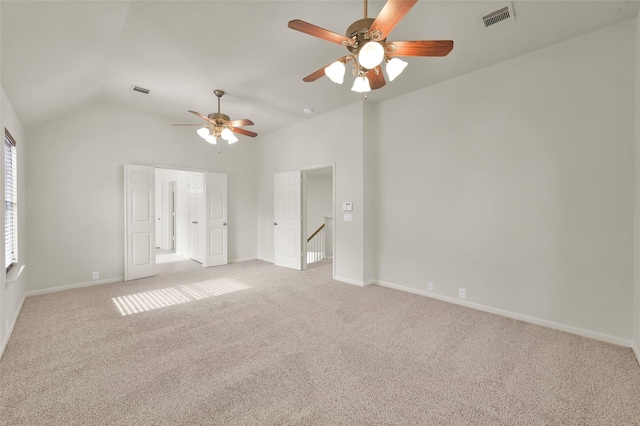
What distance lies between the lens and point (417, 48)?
2.02 meters

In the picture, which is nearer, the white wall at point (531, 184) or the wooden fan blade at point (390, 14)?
the wooden fan blade at point (390, 14)

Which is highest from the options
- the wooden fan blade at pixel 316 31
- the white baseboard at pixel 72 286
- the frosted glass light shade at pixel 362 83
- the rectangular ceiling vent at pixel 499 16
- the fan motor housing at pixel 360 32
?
the rectangular ceiling vent at pixel 499 16

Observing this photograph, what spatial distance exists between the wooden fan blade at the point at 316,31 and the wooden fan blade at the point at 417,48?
0.31m

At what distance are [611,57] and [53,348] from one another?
6.18 metres

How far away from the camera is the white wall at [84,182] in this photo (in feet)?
14.0

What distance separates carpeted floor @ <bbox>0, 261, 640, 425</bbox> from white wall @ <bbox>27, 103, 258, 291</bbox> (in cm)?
95

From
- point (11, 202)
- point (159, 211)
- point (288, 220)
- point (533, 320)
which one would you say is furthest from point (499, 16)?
point (159, 211)

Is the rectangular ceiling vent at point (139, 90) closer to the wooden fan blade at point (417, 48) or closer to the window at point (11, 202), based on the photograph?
the window at point (11, 202)

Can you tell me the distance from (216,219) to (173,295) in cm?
236

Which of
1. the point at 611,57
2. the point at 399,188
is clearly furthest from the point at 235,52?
the point at 611,57

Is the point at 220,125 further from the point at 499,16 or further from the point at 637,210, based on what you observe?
the point at 637,210

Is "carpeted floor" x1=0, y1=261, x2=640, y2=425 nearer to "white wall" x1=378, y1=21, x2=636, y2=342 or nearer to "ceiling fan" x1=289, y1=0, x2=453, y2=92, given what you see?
"white wall" x1=378, y1=21, x2=636, y2=342

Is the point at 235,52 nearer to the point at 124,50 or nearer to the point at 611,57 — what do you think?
the point at 124,50

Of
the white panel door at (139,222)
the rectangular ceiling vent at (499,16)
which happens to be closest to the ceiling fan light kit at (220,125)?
the white panel door at (139,222)
